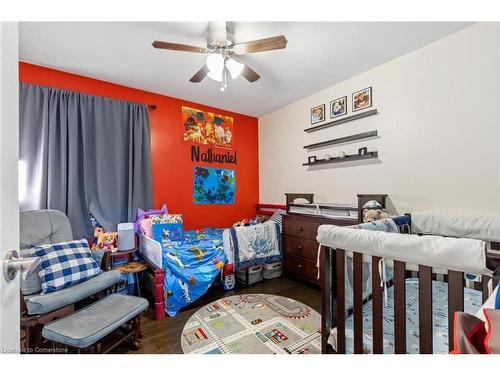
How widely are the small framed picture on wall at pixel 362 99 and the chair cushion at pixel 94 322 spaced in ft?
9.46

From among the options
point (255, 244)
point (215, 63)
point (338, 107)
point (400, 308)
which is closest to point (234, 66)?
point (215, 63)

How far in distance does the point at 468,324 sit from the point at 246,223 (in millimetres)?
2875

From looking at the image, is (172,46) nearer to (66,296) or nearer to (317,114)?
(66,296)

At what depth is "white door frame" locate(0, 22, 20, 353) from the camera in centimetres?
57

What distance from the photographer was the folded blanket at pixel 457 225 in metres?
1.67

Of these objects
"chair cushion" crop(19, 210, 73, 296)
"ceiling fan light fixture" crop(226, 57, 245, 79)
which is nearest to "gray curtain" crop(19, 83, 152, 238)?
"chair cushion" crop(19, 210, 73, 296)

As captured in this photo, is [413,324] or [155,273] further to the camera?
[155,273]

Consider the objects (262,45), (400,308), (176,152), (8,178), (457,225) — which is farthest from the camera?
(176,152)

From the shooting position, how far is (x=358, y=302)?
3.60ft

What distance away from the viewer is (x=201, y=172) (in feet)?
11.3

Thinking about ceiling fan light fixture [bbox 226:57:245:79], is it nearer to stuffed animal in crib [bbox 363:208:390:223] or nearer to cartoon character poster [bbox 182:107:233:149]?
cartoon character poster [bbox 182:107:233:149]

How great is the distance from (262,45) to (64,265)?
7.13ft

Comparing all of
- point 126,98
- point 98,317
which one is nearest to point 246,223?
point 98,317

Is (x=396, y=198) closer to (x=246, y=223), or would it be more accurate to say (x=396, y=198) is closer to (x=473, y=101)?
(x=473, y=101)
